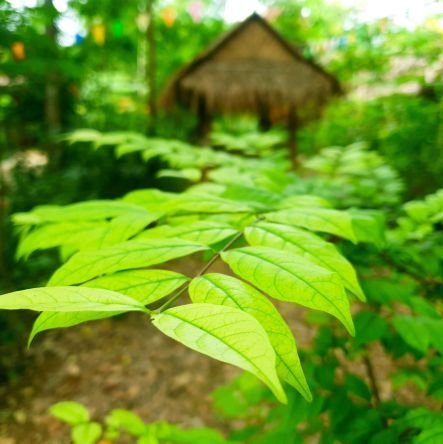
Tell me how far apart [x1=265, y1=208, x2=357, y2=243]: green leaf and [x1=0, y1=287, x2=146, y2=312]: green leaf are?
0.39 m

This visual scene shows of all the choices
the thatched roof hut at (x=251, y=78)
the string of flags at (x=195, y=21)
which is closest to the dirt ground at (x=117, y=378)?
the string of flags at (x=195, y=21)

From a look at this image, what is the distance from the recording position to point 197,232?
68 centimetres

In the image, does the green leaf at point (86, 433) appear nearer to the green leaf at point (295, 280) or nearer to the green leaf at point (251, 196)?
the green leaf at point (251, 196)

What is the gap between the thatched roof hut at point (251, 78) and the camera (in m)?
6.19

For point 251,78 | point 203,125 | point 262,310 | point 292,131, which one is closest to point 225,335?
point 262,310

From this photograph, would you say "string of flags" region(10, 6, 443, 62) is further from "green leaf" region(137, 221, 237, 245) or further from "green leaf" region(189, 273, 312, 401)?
"green leaf" region(189, 273, 312, 401)

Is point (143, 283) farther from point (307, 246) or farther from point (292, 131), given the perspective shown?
point (292, 131)

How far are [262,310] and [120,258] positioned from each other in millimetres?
233

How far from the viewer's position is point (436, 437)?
713 millimetres

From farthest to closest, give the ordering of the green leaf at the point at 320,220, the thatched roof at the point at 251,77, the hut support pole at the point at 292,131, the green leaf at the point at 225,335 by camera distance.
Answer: the hut support pole at the point at 292,131
the thatched roof at the point at 251,77
the green leaf at the point at 320,220
the green leaf at the point at 225,335

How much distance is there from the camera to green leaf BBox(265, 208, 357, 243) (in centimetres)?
69

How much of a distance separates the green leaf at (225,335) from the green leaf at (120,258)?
0.45 ft

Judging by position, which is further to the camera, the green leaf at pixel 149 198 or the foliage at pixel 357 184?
the foliage at pixel 357 184

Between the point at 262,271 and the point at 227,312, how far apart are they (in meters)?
0.13
